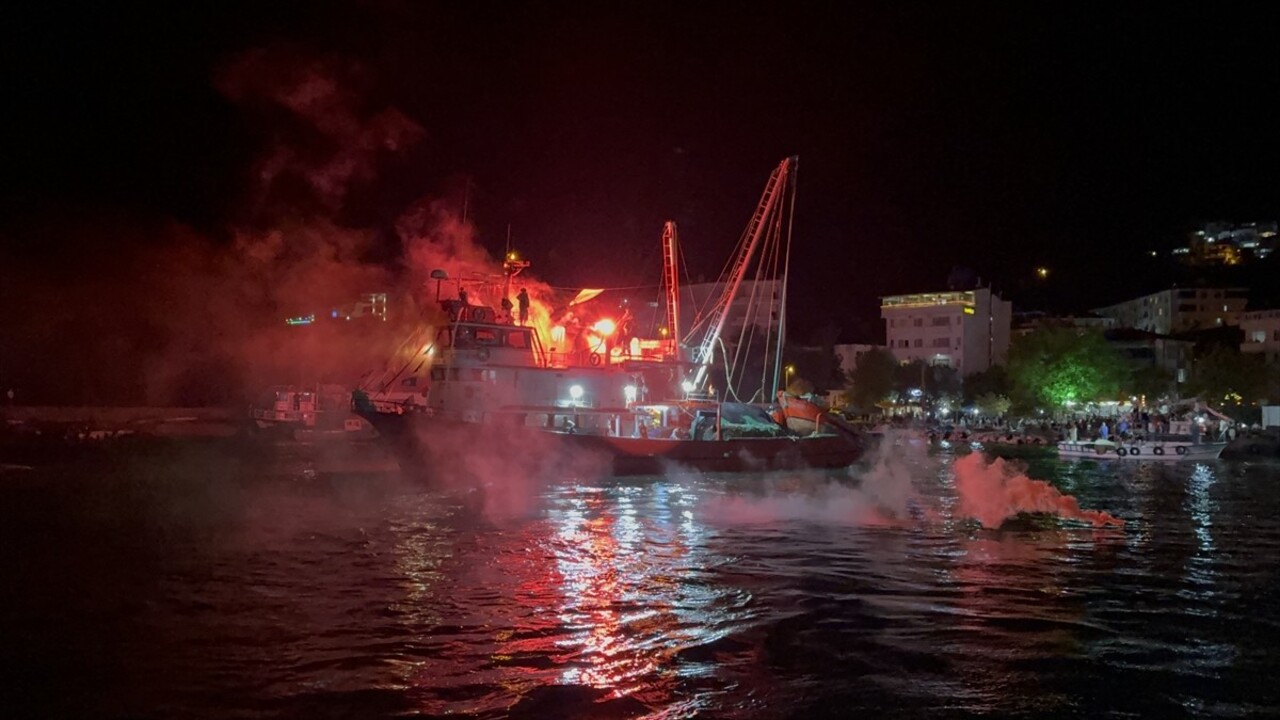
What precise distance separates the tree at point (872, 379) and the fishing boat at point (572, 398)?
47.3m

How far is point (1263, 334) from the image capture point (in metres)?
93.4

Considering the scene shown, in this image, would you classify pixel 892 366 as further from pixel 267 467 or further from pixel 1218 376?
pixel 267 467

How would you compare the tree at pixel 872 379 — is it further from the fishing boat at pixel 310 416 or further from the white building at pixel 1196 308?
the fishing boat at pixel 310 416

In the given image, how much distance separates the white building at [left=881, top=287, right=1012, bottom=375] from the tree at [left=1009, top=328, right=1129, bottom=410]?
47.7 feet

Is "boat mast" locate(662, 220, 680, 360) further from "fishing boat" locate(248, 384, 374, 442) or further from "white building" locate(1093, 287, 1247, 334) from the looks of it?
"white building" locate(1093, 287, 1247, 334)

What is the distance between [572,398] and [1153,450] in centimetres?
3495

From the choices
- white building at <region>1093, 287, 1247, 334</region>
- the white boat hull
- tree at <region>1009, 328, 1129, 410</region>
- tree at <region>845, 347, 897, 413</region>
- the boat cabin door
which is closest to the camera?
the boat cabin door

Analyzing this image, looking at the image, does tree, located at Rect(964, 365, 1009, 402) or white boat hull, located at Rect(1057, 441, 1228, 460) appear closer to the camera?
white boat hull, located at Rect(1057, 441, 1228, 460)

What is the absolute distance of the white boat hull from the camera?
51969mm

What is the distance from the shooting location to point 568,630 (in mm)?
11547

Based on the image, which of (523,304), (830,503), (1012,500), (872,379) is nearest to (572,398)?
(523,304)

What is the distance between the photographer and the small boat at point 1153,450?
52000 mm

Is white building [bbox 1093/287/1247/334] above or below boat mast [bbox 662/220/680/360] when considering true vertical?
above

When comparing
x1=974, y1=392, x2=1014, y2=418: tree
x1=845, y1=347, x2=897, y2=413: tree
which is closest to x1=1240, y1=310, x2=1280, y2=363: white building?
x1=974, y1=392, x2=1014, y2=418: tree
